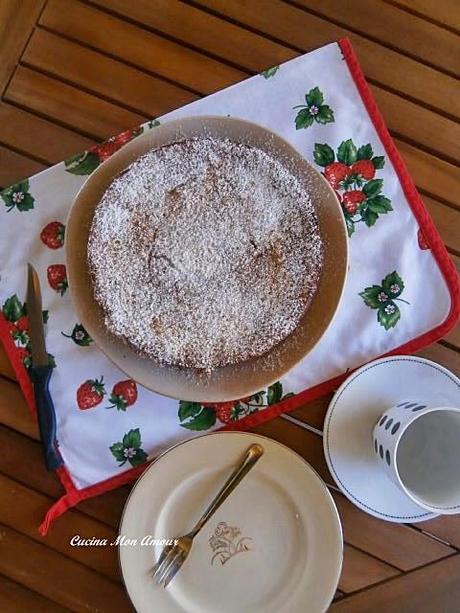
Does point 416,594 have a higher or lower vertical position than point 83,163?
lower

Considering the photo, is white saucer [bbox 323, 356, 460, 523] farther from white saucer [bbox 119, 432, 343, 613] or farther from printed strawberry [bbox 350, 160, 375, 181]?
printed strawberry [bbox 350, 160, 375, 181]

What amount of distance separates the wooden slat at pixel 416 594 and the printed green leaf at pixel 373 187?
508 millimetres

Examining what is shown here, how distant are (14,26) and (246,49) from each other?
32cm

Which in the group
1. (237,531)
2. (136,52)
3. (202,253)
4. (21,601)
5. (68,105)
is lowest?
(21,601)

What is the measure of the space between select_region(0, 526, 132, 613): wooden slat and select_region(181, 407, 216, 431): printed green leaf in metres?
0.24

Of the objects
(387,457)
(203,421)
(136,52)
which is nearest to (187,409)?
(203,421)

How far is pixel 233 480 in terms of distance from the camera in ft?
3.33

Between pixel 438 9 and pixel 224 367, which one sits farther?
pixel 438 9

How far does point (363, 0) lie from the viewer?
43.2 inches

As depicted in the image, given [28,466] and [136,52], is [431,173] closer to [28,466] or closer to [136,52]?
[136,52]

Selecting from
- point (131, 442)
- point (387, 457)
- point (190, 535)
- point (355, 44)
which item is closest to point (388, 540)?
point (387, 457)

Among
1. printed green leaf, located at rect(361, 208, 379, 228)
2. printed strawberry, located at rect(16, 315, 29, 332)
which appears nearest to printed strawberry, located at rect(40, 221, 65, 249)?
printed strawberry, located at rect(16, 315, 29, 332)

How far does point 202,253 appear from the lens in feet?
3.12

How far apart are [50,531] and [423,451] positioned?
511 mm
